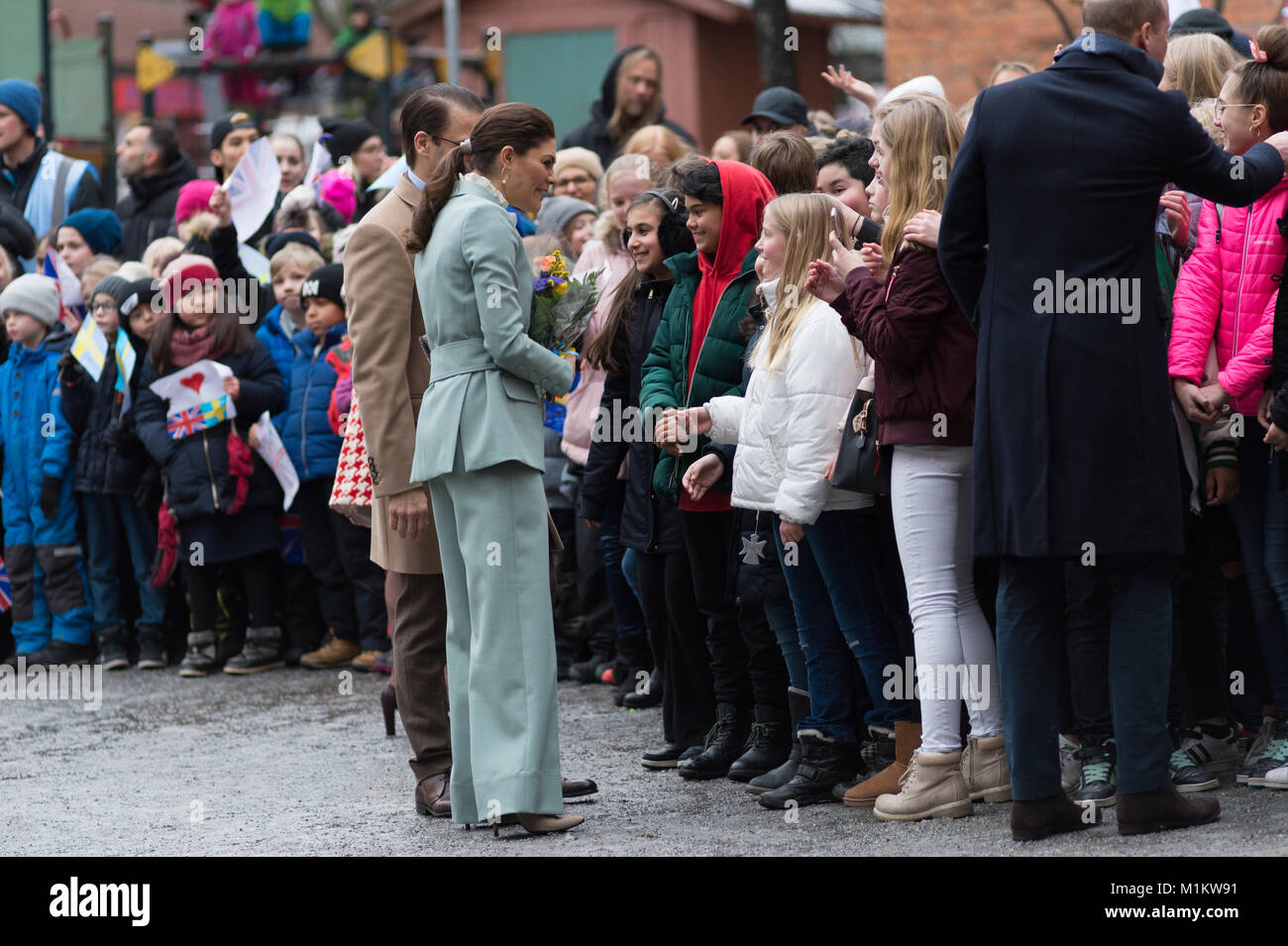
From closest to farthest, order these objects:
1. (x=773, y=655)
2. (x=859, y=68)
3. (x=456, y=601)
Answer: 1. (x=456, y=601)
2. (x=773, y=655)
3. (x=859, y=68)

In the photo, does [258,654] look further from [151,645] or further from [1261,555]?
[1261,555]

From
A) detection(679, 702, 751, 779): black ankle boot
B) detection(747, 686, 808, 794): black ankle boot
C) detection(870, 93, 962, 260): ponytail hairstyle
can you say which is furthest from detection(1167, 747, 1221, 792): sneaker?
detection(870, 93, 962, 260): ponytail hairstyle

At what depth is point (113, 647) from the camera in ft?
32.9

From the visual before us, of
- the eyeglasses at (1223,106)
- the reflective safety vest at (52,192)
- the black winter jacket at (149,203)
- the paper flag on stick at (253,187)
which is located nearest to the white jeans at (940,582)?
the eyeglasses at (1223,106)

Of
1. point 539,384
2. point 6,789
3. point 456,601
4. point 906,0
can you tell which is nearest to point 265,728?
point 6,789

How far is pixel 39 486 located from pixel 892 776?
19.7ft

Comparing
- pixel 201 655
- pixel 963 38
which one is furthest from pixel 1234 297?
pixel 963 38

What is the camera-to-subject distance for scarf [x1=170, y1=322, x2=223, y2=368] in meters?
9.49

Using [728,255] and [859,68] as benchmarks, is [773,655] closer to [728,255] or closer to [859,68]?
[728,255]

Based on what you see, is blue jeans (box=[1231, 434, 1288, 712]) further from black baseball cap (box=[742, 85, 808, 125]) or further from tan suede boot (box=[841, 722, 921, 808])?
black baseball cap (box=[742, 85, 808, 125])

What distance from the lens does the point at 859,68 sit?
1093 inches

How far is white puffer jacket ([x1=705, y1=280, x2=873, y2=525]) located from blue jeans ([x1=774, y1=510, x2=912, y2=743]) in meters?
0.14
